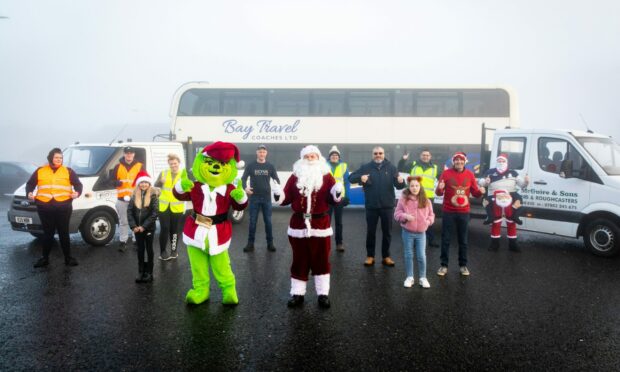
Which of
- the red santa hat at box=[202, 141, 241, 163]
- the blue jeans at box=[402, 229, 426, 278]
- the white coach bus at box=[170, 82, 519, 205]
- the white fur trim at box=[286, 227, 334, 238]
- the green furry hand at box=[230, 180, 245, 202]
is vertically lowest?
the blue jeans at box=[402, 229, 426, 278]

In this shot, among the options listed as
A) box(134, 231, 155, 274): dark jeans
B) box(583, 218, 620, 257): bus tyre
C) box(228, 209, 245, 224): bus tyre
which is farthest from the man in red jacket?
box(228, 209, 245, 224): bus tyre

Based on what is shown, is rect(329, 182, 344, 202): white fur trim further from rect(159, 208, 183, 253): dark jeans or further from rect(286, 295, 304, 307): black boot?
rect(159, 208, 183, 253): dark jeans

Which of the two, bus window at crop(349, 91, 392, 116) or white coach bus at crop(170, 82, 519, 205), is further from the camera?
bus window at crop(349, 91, 392, 116)

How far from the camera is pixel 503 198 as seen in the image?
7.22m

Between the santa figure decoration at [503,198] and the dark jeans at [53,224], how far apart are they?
7.17 metres

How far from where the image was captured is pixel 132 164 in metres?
7.16

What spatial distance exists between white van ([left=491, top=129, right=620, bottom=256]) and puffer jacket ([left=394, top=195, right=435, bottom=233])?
3.52 meters

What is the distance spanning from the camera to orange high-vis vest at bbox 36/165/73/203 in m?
5.96

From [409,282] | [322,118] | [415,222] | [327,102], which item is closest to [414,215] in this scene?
[415,222]

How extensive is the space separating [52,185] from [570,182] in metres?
8.76

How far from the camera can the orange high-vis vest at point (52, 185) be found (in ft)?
19.5

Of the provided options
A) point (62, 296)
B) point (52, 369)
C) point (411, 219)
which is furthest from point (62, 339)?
point (411, 219)

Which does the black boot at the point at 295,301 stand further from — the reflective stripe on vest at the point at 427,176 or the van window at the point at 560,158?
the van window at the point at 560,158

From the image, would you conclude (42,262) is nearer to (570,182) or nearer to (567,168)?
(567,168)
